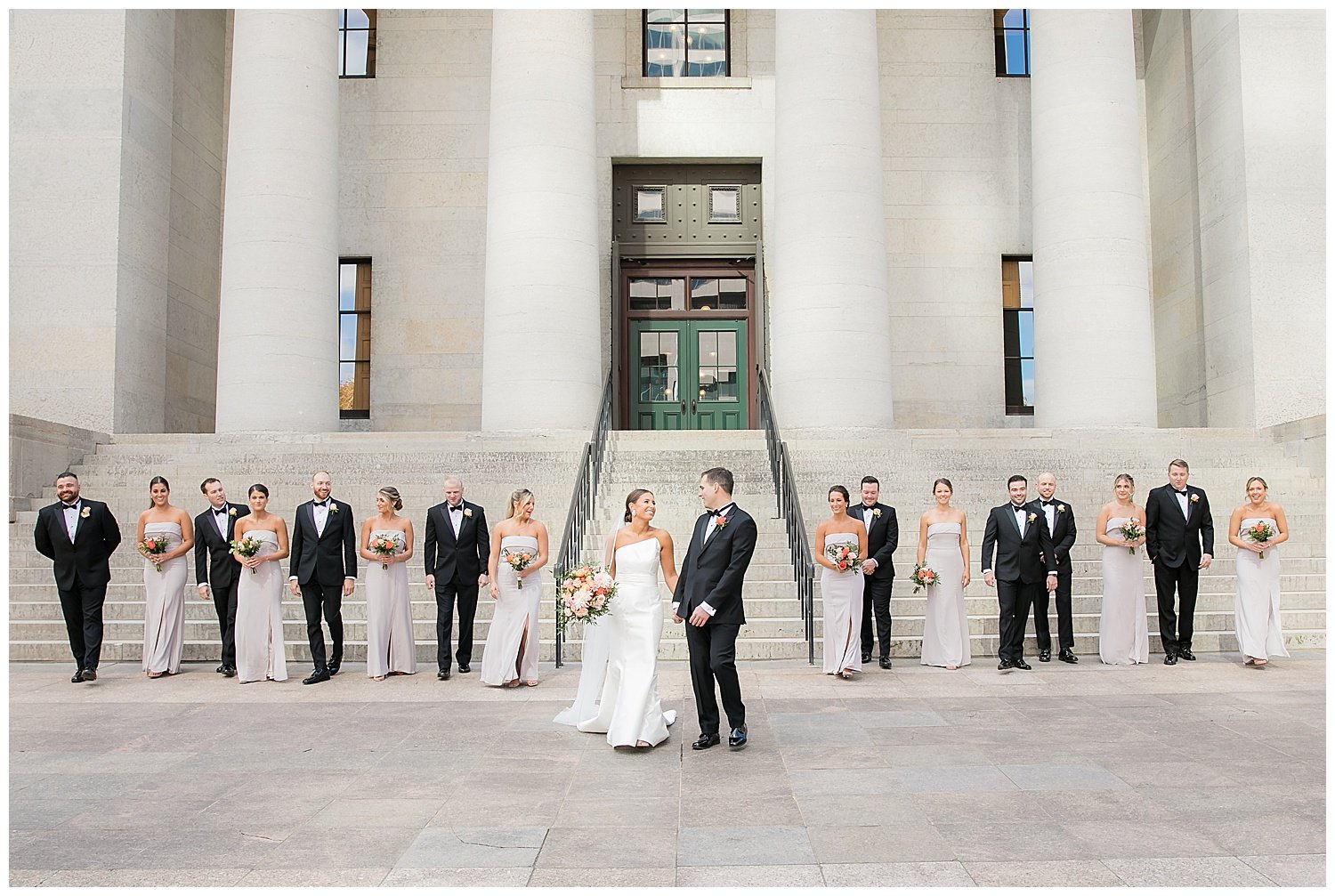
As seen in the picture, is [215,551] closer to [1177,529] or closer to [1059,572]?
[1059,572]

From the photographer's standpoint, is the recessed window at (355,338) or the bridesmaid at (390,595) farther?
the recessed window at (355,338)

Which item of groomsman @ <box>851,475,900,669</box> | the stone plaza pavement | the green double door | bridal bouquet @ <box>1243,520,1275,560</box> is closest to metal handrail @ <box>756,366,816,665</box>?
groomsman @ <box>851,475,900,669</box>

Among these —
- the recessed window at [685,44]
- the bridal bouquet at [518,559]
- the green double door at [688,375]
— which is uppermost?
the recessed window at [685,44]

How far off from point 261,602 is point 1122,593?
884 centimetres

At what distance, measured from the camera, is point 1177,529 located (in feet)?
37.6

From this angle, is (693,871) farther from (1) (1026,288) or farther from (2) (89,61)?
(1) (1026,288)

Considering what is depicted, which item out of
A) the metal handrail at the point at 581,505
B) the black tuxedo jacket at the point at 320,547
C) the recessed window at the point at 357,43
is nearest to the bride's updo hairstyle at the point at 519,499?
the metal handrail at the point at 581,505

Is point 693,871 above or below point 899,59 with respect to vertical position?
below

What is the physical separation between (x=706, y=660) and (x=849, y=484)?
873cm

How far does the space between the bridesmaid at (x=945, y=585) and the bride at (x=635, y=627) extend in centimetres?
408

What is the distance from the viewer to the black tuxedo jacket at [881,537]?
37.4 feet

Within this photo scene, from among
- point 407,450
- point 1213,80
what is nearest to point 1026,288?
point 1213,80

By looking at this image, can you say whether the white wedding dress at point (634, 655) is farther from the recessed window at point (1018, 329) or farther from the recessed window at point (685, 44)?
the recessed window at point (685, 44)

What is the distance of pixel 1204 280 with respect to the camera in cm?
2144
